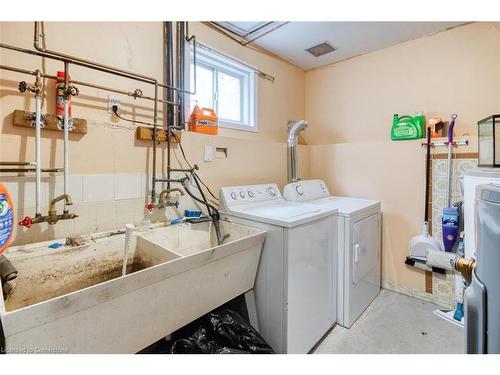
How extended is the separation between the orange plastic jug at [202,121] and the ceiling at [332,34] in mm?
862

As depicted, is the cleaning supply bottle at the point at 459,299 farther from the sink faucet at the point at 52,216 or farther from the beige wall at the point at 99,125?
the sink faucet at the point at 52,216

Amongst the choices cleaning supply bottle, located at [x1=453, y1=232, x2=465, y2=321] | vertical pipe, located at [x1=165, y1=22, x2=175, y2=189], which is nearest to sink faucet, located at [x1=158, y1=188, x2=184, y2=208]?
vertical pipe, located at [x1=165, y1=22, x2=175, y2=189]

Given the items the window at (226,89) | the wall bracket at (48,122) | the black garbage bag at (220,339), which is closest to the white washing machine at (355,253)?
the black garbage bag at (220,339)

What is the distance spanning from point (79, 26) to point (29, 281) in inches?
57.7

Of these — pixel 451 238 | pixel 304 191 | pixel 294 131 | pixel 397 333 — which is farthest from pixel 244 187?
pixel 451 238

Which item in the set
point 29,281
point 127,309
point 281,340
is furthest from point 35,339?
point 281,340

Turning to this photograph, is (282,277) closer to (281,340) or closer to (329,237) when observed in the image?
(281,340)

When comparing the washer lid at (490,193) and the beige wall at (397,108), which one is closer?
the washer lid at (490,193)

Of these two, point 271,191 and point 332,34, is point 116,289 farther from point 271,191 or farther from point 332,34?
point 332,34

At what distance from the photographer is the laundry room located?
3.48ft

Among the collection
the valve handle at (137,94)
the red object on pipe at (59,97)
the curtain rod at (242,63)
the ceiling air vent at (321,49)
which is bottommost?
the red object on pipe at (59,97)

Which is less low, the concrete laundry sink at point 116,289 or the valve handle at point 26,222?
the valve handle at point 26,222

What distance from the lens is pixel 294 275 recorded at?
147 centimetres

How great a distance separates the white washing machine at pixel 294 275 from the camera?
4.77ft
